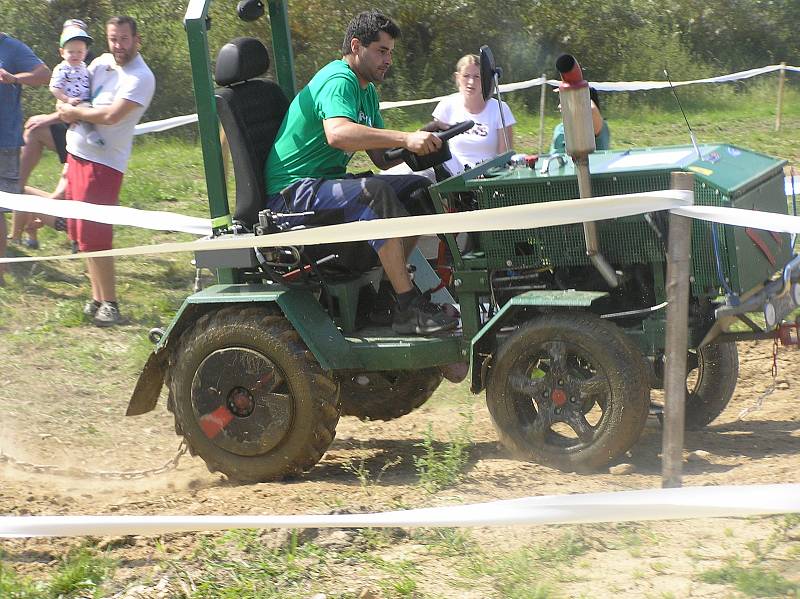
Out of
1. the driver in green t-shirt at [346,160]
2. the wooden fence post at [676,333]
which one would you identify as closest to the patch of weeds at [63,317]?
the driver in green t-shirt at [346,160]

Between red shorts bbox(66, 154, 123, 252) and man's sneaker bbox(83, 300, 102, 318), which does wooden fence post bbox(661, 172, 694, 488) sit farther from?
man's sneaker bbox(83, 300, 102, 318)

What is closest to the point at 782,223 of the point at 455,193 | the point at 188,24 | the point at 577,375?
the point at 577,375

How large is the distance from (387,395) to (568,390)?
4.47 feet

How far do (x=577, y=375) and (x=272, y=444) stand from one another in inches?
55.1

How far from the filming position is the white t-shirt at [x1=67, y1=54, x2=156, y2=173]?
815 cm

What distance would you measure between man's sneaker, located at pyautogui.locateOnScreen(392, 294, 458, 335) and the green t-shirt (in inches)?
27.6

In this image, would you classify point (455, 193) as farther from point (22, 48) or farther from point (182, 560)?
point (22, 48)

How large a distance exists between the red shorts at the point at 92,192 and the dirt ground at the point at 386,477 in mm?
1010

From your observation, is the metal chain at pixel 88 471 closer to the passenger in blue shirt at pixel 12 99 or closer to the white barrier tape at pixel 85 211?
the white barrier tape at pixel 85 211

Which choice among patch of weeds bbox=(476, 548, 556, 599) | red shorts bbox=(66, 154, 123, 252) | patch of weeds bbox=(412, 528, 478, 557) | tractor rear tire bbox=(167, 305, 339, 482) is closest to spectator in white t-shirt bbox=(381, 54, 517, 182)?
red shorts bbox=(66, 154, 123, 252)

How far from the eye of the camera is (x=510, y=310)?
5.08 m

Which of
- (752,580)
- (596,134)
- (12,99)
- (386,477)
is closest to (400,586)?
(752,580)

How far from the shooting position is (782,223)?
4.16 meters

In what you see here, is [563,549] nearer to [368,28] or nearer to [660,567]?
[660,567]
